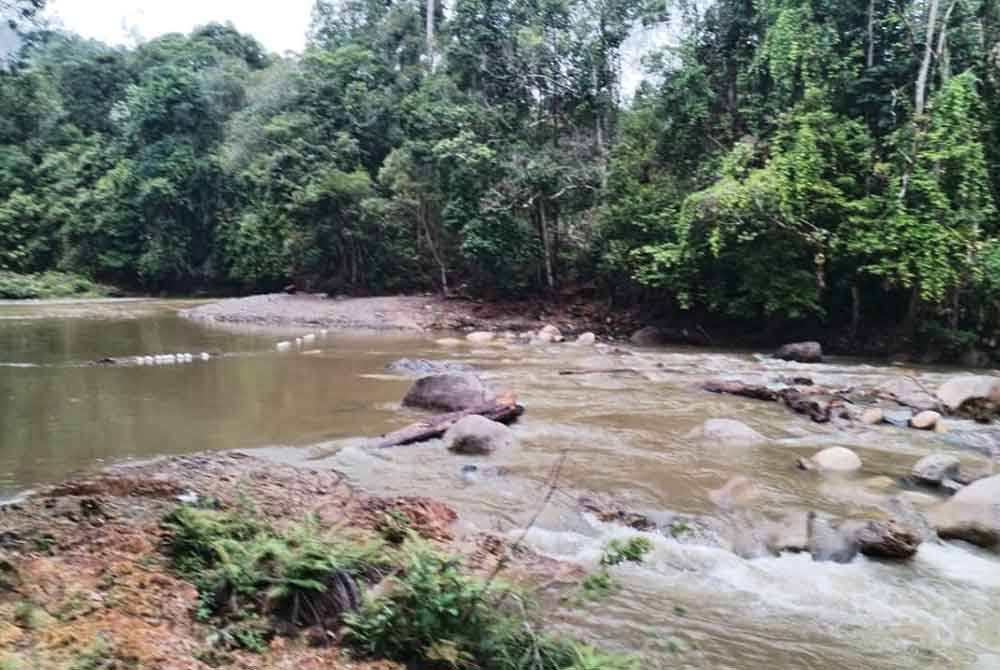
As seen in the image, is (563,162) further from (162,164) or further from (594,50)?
(162,164)

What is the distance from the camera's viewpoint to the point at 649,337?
19.6m

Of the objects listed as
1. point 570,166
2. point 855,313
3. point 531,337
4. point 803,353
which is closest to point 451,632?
point 803,353

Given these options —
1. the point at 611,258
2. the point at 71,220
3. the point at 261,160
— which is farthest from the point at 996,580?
the point at 71,220

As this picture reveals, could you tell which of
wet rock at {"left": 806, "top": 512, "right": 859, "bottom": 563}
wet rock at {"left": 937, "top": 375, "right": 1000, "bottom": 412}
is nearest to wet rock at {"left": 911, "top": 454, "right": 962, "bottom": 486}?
wet rock at {"left": 806, "top": 512, "right": 859, "bottom": 563}

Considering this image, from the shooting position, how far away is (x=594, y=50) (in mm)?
22656

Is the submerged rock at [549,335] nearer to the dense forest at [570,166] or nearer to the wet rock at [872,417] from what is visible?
the dense forest at [570,166]

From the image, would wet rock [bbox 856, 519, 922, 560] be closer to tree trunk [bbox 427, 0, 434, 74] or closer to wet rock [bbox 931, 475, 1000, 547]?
wet rock [bbox 931, 475, 1000, 547]

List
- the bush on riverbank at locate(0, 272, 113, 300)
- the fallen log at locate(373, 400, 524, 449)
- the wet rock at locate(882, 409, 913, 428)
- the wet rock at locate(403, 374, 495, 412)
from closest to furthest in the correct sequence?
the fallen log at locate(373, 400, 524, 449) < the wet rock at locate(882, 409, 913, 428) < the wet rock at locate(403, 374, 495, 412) < the bush on riverbank at locate(0, 272, 113, 300)

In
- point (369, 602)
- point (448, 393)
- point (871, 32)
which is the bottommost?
point (448, 393)

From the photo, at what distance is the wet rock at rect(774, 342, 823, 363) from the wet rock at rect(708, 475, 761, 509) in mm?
9658

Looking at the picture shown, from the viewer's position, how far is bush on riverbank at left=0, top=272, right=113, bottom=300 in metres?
31.7

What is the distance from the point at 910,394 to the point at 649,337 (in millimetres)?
8488

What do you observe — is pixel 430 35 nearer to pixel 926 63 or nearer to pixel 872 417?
pixel 926 63

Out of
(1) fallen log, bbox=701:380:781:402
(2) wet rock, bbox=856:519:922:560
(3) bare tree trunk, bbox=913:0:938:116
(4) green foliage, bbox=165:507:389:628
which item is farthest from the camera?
(3) bare tree trunk, bbox=913:0:938:116
